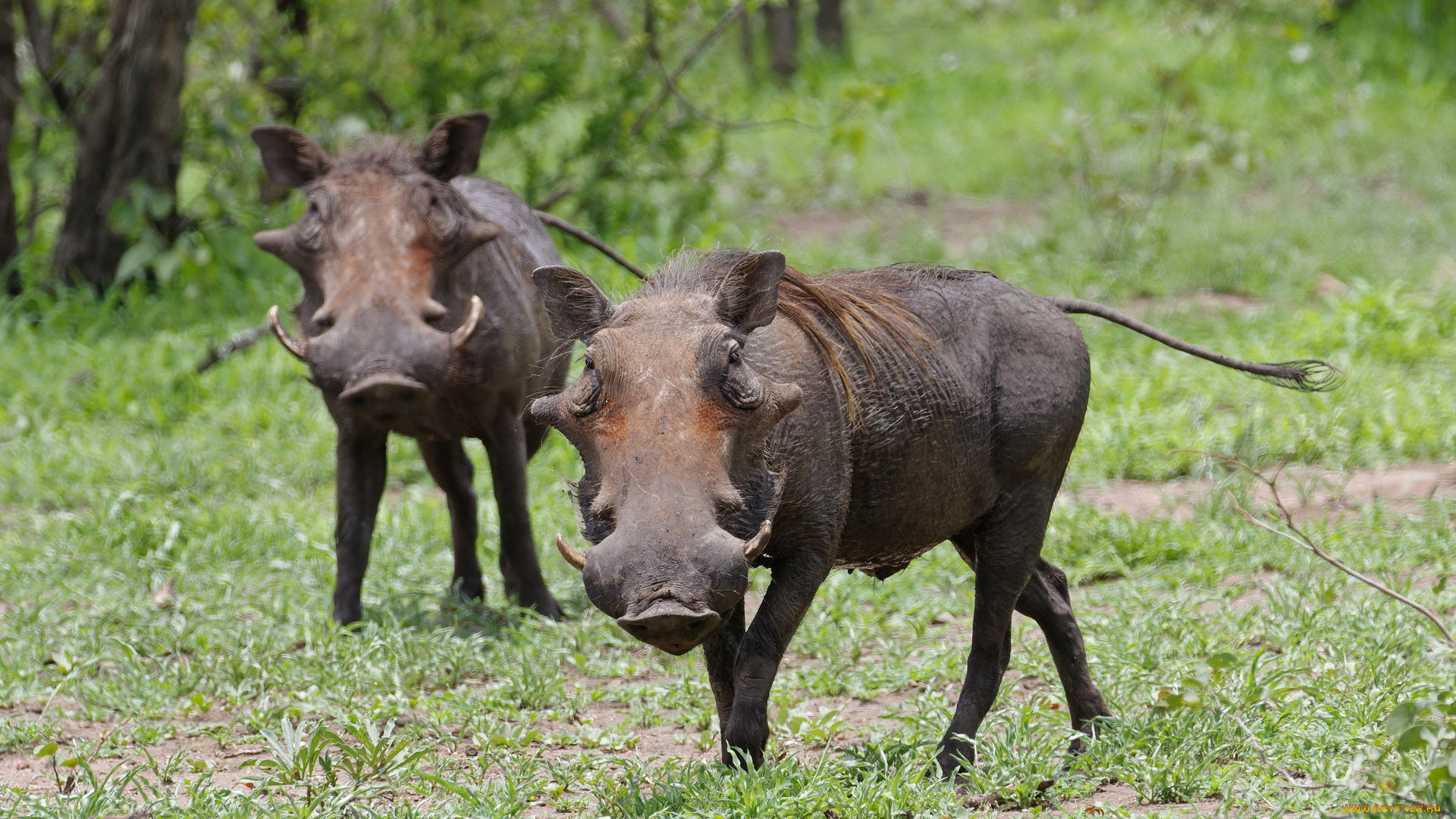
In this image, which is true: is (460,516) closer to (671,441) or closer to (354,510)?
(354,510)

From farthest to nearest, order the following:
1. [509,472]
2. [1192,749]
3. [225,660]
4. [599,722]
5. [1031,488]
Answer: [509,472], [225,660], [599,722], [1031,488], [1192,749]

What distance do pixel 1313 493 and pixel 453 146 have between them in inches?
134

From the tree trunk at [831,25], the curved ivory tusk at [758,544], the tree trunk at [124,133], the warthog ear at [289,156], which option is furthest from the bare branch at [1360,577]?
the tree trunk at [831,25]

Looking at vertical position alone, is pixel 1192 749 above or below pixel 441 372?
below

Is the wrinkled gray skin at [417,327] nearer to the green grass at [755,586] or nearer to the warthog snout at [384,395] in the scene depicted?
the warthog snout at [384,395]

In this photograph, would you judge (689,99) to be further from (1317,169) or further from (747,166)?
(1317,169)

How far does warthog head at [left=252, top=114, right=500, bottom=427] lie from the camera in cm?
435

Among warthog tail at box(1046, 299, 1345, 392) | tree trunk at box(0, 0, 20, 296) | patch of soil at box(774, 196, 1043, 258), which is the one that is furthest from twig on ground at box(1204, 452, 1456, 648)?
tree trunk at box(0, 0, 20, 296)

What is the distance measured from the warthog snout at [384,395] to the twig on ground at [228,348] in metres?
3.49

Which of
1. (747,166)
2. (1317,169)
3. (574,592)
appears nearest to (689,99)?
(747,166)

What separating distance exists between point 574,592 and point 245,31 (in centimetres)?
655

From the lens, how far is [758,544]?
267cm

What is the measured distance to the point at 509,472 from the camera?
491 cm

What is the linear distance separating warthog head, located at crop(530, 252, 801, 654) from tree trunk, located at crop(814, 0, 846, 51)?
564 inches
